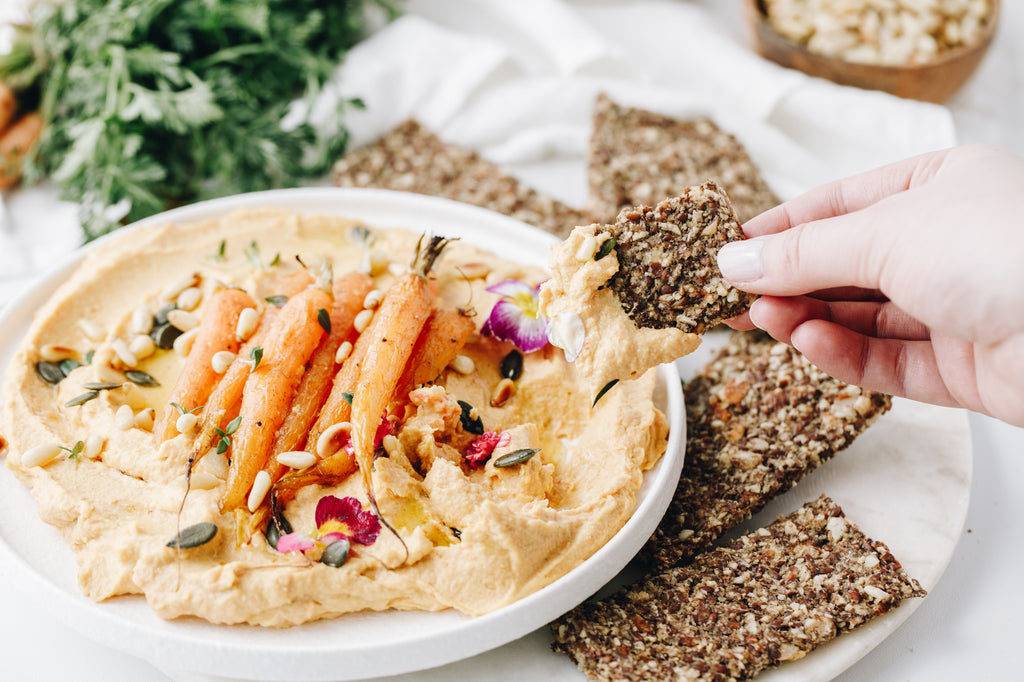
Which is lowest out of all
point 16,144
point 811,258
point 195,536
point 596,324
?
point 16,144

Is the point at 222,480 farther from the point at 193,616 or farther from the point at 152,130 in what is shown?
the point at 152,130

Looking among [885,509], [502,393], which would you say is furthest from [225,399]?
[885,509]

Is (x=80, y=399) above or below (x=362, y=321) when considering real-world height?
below

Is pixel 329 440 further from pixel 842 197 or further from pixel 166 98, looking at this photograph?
pixel 166 98

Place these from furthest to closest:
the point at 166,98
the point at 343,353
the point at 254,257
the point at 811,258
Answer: the point at 166,98 < the point at 254,257 < the point at 343,353 < the point at 811,258

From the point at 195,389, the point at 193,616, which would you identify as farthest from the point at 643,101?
the point at 193,616

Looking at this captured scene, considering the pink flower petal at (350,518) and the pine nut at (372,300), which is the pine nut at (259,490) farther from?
the pine nut at (372,300)

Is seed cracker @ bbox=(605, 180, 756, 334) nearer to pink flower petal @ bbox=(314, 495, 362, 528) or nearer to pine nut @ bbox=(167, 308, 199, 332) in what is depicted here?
pink flower petal @ bbox=(314, 495, 362, 528)
